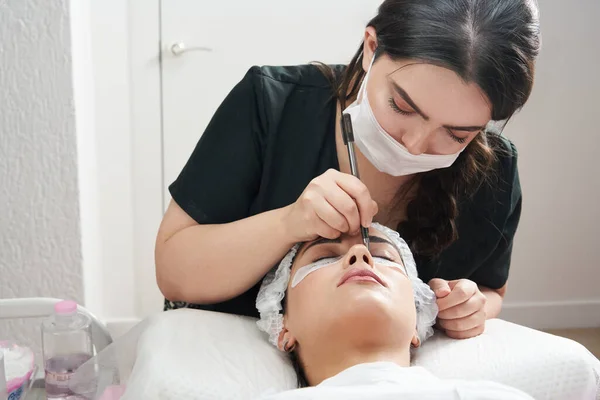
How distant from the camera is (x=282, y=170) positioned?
1.09m

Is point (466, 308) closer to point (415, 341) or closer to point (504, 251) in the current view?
point (415, 341)

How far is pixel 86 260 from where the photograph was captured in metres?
1.69

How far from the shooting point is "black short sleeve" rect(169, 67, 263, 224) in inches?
41.3

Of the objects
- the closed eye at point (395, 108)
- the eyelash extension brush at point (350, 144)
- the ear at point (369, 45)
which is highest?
the ear at point (369, 45)

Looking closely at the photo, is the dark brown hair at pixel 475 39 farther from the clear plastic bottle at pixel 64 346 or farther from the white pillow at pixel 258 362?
the clear plastic bottle at pixel 64 346

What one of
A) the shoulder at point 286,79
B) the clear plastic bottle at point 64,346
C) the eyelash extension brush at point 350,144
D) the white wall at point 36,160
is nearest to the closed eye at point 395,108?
the eyelash extension brush at point 350,144

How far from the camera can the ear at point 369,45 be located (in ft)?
3.33

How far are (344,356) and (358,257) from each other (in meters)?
0.16

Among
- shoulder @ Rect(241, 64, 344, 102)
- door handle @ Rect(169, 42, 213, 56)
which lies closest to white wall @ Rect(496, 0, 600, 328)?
door handle @ Rect(169, 42, 213, 56)

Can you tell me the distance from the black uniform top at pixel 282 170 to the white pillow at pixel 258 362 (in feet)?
0.53

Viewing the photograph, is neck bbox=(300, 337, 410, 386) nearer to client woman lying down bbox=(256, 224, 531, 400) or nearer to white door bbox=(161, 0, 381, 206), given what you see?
client woman lying down bbox=(256, 224, 531, 400)

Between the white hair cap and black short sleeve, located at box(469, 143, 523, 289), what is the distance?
0.20 m

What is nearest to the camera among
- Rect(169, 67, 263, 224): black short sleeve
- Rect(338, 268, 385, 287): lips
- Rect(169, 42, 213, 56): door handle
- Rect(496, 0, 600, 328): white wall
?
Rect(338, 268, 385, 287): lips

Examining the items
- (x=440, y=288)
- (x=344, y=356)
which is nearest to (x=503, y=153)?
(x=440, y=288)
